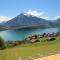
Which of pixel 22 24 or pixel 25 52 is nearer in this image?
pixel 25 52

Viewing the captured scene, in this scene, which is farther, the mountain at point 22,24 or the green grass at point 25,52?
the mountain at point 22,24

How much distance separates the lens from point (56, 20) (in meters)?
62.4

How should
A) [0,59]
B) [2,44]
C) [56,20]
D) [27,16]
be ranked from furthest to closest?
[27,16] < [56,20] < [2,44] < [0,59]

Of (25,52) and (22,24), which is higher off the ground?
(22,24)

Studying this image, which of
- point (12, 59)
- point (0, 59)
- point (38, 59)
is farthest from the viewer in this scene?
point (0, 59)

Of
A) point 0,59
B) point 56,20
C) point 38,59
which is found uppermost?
point 56,20

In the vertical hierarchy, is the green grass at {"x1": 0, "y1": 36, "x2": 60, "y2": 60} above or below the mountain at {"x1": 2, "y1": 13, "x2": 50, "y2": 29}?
below

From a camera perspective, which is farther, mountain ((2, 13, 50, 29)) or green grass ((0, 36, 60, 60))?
mountain ((2, 13, 50, 29))

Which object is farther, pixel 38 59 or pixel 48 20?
pixel 48 20

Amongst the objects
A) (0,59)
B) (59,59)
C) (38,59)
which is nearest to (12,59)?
(0,59)

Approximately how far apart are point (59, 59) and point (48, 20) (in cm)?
6063

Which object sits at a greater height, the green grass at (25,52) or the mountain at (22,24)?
the mountain at (22,24)

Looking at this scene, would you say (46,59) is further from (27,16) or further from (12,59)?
(27,16)

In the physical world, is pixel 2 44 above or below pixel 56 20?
below
